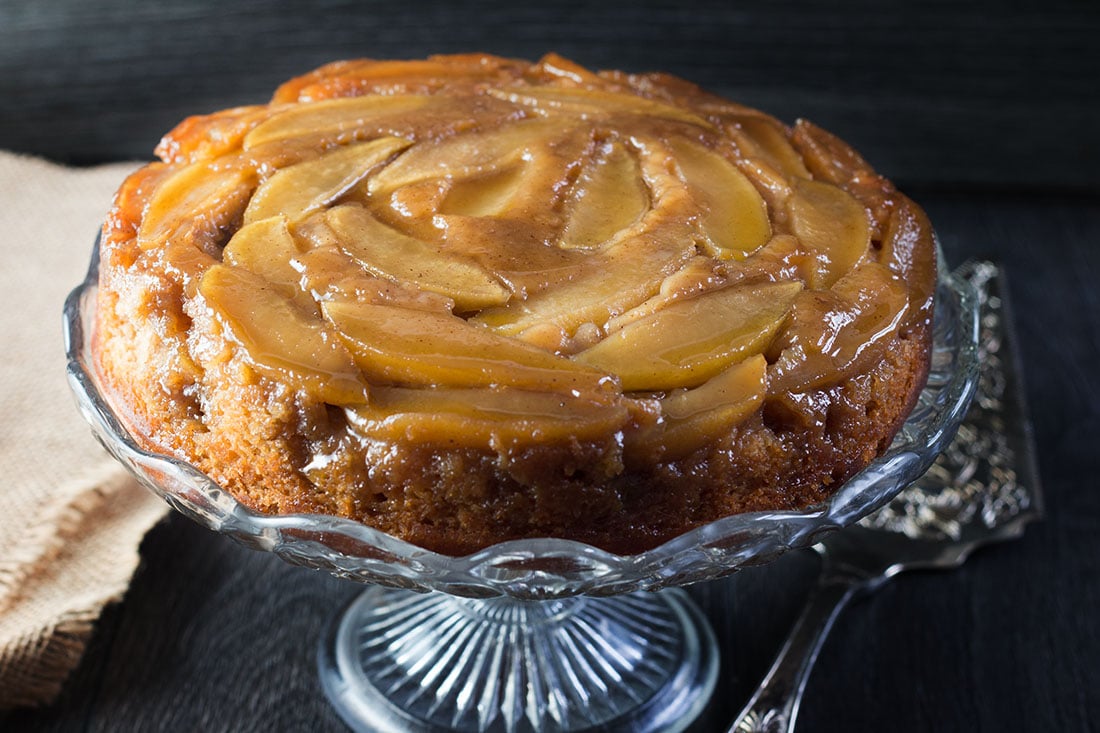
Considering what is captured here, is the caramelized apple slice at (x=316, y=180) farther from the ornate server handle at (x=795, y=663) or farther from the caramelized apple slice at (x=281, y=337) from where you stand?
the ornate server handle at (x=795, y=663)

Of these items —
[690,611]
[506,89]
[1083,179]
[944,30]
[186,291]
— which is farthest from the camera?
[1083,179]

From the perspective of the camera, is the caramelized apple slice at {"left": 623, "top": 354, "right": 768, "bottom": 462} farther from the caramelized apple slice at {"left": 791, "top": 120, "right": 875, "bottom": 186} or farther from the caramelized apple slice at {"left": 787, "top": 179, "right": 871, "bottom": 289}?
the caramelized apple slice at {"left": 791, "top": 120, "right": 875, "bottom": 186}

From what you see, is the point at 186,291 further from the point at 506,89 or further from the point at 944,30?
the point at 944,30

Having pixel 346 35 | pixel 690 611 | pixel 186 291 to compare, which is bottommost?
pixel 690 611

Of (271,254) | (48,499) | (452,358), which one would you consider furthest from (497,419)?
(48,499)

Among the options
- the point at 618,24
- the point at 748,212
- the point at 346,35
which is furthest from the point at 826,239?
the point at 346,35

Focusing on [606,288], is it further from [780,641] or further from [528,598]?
[780,641]

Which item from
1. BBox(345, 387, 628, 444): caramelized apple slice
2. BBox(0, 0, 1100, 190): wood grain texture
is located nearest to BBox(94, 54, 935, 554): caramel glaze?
BBox(345, 387, 628, 444): caramelized apple slice

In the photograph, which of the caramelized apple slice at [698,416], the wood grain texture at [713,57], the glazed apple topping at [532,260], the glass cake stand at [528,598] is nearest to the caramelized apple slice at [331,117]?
the glazed apple topping at [532,260]
